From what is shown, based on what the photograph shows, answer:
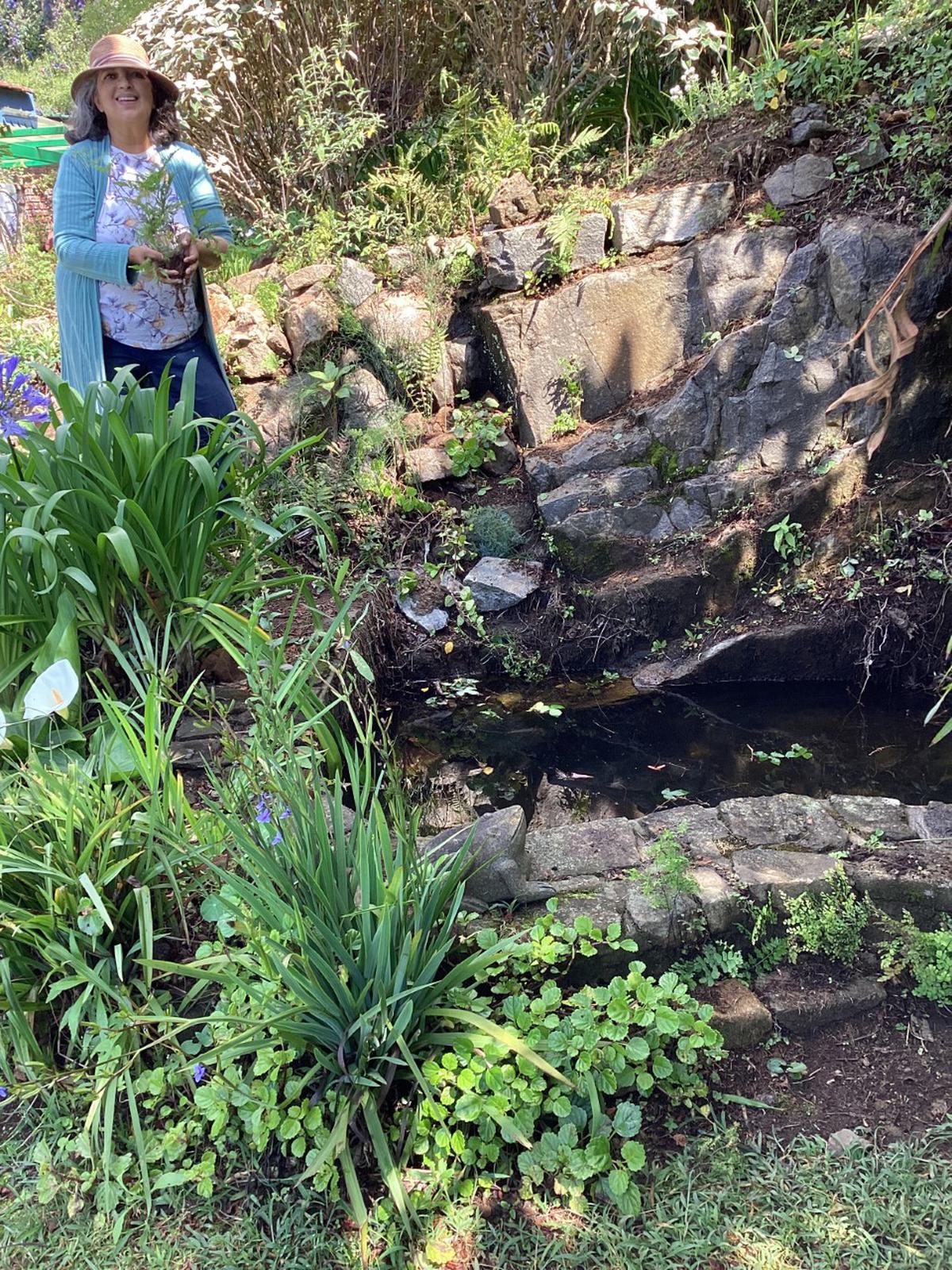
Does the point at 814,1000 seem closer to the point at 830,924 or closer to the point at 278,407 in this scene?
the point at 830,924

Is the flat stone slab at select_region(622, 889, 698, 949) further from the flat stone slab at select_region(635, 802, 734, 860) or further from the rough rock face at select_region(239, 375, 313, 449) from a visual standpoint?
the rough rock face at select_region(239, 375, 313, 449)

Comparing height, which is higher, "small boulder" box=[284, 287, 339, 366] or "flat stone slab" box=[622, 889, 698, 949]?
"small boulder" box=[284, 287, 339, 366]

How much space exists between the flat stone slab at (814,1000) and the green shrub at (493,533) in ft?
8.79

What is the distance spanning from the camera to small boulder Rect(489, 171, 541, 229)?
15.6ft

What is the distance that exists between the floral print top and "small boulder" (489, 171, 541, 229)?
2.32 metres

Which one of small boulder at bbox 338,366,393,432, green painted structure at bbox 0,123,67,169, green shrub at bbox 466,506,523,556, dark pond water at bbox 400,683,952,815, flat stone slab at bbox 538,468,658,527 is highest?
green painted structure at bbox 0,123,67,169

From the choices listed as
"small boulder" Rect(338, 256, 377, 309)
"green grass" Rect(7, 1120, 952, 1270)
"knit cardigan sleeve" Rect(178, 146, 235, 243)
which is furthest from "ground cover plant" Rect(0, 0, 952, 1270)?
"small boulder" Rect(338, 256, 377, 309)

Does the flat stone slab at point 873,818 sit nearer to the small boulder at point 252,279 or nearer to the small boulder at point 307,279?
the small boulder at point 307,279

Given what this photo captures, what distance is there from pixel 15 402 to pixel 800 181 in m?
3.75

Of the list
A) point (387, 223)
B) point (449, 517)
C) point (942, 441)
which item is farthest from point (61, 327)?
point (942, 441)

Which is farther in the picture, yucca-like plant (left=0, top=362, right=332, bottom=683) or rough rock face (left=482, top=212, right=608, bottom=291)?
rough rock face (left=482, top=212, right=608, bottom=291)

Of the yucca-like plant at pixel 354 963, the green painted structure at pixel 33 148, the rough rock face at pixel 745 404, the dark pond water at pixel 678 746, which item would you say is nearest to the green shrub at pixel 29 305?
the green painted structure at pixel 33 148

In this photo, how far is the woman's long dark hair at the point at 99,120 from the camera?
2.80 meters

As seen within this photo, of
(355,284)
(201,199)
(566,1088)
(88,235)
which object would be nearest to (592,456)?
(355,284)
